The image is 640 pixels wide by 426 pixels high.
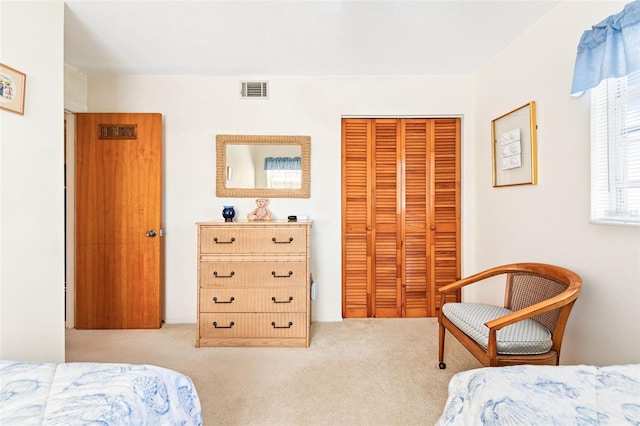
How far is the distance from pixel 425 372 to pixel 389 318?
928mm

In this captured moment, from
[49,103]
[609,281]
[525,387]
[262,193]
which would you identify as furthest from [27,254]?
[609,281]

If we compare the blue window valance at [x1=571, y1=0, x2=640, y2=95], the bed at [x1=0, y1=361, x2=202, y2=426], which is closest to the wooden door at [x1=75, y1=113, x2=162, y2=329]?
the bed at [x1=0, y1=361, x2=202, y2=426]

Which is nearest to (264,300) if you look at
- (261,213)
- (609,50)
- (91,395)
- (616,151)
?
(261,213)

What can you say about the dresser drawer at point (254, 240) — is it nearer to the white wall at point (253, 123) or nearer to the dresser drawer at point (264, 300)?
the dresser drawer at point (264, 300)

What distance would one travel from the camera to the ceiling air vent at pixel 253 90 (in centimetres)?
290

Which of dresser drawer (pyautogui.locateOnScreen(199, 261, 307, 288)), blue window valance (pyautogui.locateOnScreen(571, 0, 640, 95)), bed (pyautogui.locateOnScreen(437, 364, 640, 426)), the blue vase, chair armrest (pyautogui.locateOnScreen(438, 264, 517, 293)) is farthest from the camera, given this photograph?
the blue vase

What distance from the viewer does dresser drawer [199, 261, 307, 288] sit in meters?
2.40

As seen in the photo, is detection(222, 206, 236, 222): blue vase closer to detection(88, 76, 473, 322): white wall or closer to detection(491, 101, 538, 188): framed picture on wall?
detection(88, 76, 473, 322): white wall

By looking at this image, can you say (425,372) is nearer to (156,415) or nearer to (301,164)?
(156,415)

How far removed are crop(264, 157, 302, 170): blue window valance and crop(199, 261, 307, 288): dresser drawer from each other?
1.04m

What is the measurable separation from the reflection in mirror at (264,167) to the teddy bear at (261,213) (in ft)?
0.37

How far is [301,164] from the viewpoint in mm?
2910

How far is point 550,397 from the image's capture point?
82 centimetres

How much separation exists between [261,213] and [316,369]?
1478 mm
